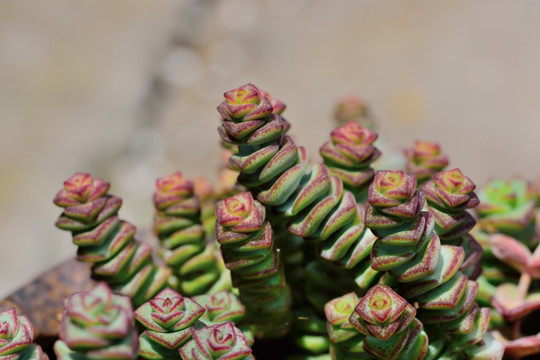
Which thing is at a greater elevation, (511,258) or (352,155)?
(352,155)

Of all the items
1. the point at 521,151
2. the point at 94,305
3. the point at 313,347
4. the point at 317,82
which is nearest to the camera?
the point at 94,305

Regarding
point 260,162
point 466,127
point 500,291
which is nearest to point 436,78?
point 466,127

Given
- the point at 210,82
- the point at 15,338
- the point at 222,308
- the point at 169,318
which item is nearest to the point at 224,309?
the point at 222,308

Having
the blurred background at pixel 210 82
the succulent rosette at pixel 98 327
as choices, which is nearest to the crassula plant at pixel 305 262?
the succulent rosette at pixel 98 327

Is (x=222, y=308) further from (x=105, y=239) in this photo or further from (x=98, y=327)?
(x=98, y=327)

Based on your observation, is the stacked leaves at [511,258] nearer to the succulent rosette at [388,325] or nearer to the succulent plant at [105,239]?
the succulent rosette at [388,325]

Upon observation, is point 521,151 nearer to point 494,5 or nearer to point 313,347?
point 494,5
